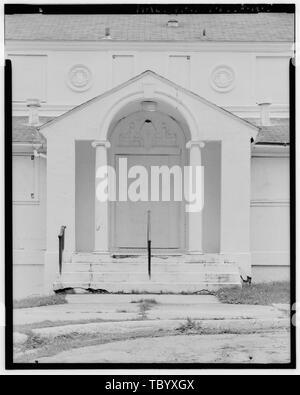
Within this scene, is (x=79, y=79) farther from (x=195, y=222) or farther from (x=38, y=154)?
(x=195, y=222)

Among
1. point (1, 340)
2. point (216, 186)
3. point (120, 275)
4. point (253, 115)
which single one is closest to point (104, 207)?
point (120, 275)

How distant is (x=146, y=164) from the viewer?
1409cm

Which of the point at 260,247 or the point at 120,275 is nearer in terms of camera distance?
the point at 120,275

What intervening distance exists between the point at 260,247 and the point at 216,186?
4.20ft

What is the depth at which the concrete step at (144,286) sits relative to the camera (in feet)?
39.7

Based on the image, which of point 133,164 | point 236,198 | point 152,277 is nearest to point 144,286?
point 152,277

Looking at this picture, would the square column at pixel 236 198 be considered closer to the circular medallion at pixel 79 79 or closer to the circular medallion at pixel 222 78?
the circular medallion at pixel 222 78

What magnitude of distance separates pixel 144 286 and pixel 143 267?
1.24 feet

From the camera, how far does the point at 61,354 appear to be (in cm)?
829

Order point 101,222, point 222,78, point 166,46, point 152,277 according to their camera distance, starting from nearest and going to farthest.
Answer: point 152,277 < point 101,222 < point 222,78 < point 166,46

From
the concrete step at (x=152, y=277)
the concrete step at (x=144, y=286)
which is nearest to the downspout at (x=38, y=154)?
the concrete step at (x=152, y=277)
